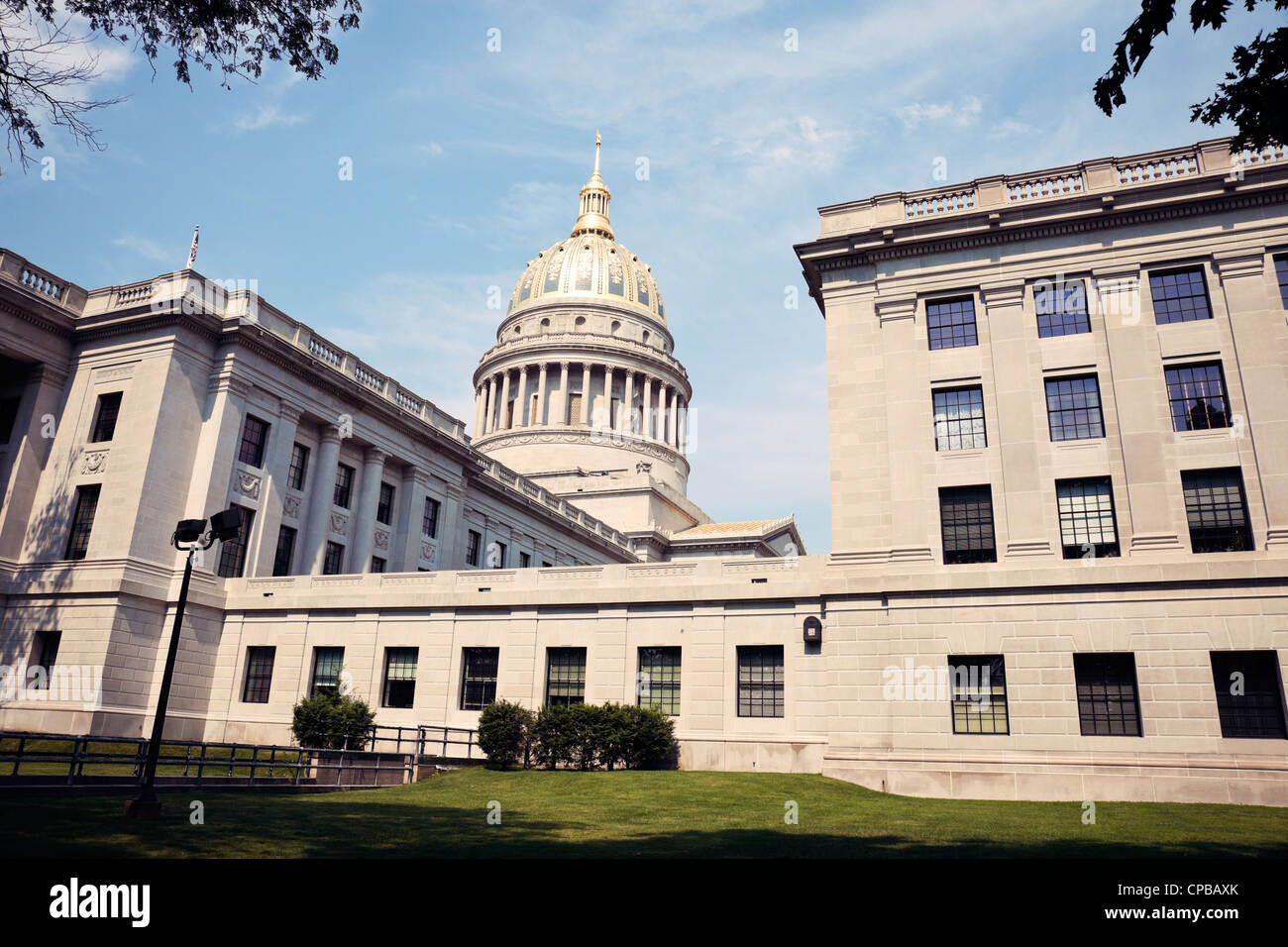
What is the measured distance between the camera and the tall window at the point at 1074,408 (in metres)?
25.8

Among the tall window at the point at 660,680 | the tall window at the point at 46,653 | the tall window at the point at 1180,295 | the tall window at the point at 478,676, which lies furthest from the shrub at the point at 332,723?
the tall window at the point at 1180,295

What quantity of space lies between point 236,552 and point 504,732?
17.0 meters

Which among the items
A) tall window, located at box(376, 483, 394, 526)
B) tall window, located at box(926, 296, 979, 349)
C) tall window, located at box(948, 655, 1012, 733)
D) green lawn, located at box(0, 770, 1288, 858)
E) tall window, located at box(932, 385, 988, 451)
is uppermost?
tall window, located at box(926, 296, 979, 349)

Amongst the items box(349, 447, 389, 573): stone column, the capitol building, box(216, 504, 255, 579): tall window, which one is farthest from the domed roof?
box(216, 504, 255, 579): tall window

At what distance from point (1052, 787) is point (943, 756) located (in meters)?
2.69

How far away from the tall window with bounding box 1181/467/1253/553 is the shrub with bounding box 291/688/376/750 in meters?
24.7

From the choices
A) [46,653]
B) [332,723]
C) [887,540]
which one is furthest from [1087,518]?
[46,653]

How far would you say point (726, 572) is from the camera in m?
29.2

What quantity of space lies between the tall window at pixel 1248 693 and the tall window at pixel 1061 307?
33.1ft

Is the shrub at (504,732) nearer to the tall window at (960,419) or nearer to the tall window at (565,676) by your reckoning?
the tall window at (565,676)

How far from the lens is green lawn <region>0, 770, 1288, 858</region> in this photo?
11.6 m

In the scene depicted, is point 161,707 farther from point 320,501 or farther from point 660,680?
point 320,501

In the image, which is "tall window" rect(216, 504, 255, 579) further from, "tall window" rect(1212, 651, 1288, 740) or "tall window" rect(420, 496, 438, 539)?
"tall window" rect(1212, 651, 1288, 740)

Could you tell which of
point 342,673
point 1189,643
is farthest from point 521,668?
point 1189,643
